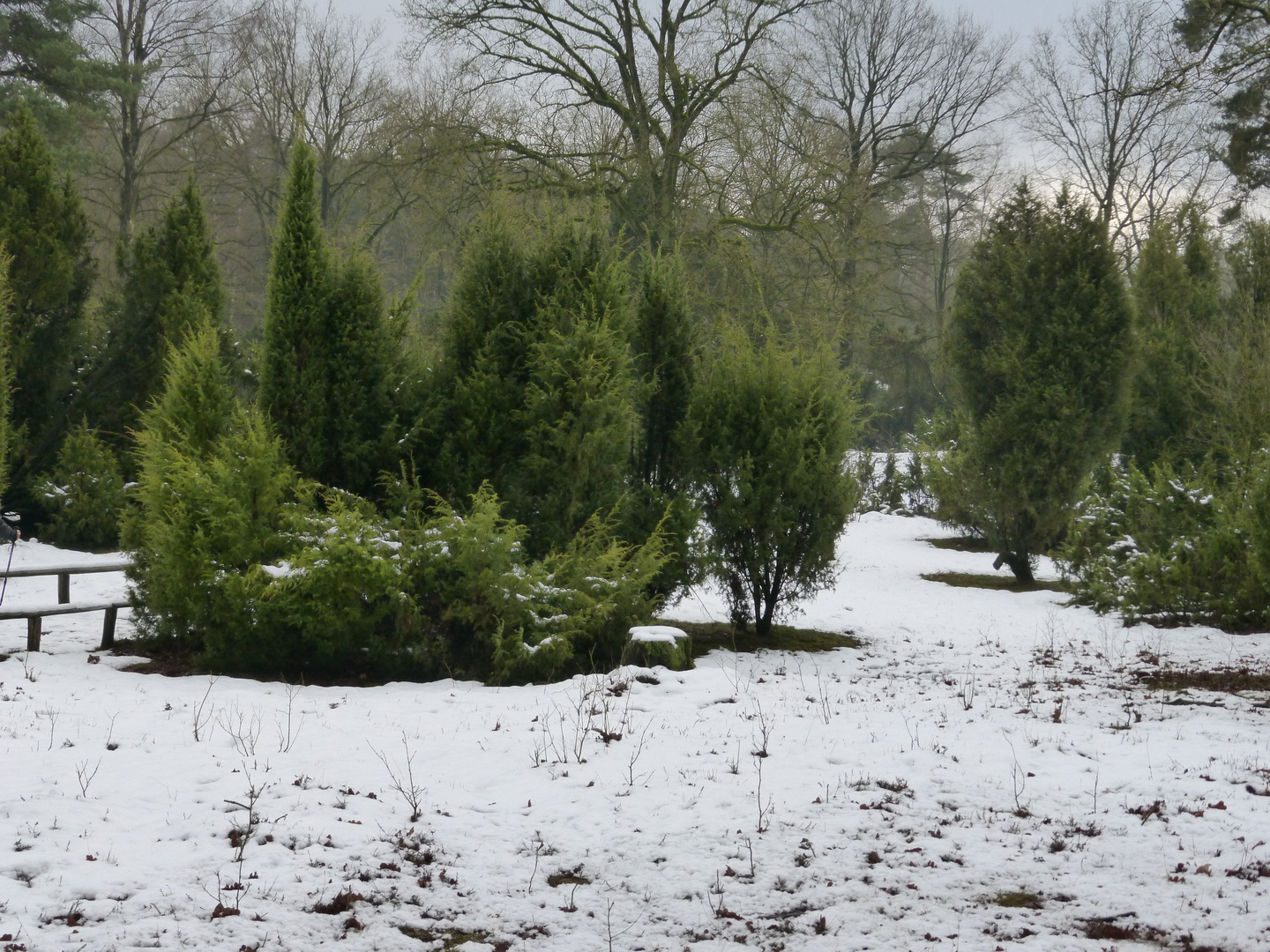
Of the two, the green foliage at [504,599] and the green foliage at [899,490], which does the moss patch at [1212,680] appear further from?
the green foliage at [899,490]

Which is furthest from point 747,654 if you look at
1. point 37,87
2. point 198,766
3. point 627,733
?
point 37,87

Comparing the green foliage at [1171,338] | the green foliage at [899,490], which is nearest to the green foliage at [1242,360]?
the green foliage at [1171,338]

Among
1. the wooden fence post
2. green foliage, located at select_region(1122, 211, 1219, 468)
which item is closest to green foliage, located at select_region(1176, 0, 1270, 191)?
green foliage, located at select_region(1122, 211, 1219, 468)

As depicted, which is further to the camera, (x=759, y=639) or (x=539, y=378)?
(x=759, y=639)

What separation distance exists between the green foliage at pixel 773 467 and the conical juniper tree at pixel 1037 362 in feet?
18.5

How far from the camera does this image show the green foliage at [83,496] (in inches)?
518

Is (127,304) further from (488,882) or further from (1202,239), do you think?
(1202,239)

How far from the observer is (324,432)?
27.8ft

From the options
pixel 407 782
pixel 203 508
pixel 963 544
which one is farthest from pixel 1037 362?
pixel 407 782

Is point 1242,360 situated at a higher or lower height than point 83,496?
higher

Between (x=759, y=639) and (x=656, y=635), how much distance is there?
2379mm

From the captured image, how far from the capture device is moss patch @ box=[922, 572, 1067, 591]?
14.0m

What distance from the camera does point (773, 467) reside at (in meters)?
8.82

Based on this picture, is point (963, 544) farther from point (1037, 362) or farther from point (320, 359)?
point (320, 359)
